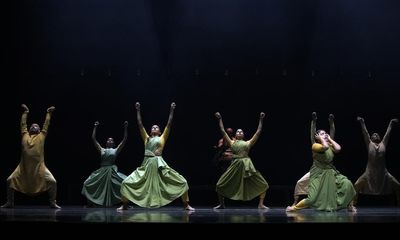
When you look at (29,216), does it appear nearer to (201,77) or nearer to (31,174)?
(31,174)

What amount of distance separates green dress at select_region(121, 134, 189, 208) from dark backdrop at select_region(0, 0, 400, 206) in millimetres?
2526

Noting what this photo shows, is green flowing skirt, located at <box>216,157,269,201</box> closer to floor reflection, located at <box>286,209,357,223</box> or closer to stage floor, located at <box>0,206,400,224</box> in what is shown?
stage floor, located at <box>0,206,400,224</box>

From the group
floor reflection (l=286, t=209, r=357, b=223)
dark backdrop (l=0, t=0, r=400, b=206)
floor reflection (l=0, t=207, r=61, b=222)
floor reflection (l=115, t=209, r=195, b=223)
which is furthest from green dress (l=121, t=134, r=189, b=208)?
dark backdrop (l=0, t=0, r=400, b=206)

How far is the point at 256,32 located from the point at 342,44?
69.7 inches

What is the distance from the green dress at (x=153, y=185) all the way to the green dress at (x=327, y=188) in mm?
1984

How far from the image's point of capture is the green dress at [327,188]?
8648 millimetres

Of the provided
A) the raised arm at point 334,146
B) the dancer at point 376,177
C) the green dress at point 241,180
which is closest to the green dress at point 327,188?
the raised arm at point 334,146

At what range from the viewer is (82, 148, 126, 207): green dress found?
35.0 feet

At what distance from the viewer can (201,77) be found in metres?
11.9

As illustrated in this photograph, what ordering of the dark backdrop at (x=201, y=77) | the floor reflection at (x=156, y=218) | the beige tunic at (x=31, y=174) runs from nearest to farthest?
1. the floor reflection at (x=156, y=218)
2. the beige tunic at (x=31, y=174)
3. the dark backdrop at (x=201, y=77)

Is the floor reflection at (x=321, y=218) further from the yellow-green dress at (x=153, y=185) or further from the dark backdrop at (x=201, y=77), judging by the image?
the dark backdrop at (x=201, y=77)

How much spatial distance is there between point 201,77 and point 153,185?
11.3ft

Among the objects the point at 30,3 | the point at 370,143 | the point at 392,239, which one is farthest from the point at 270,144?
the point at 392,239

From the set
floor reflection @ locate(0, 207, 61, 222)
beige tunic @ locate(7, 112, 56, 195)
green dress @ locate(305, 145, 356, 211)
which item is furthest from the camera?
beige tunic @ locate(7, 112, 56, 195)
